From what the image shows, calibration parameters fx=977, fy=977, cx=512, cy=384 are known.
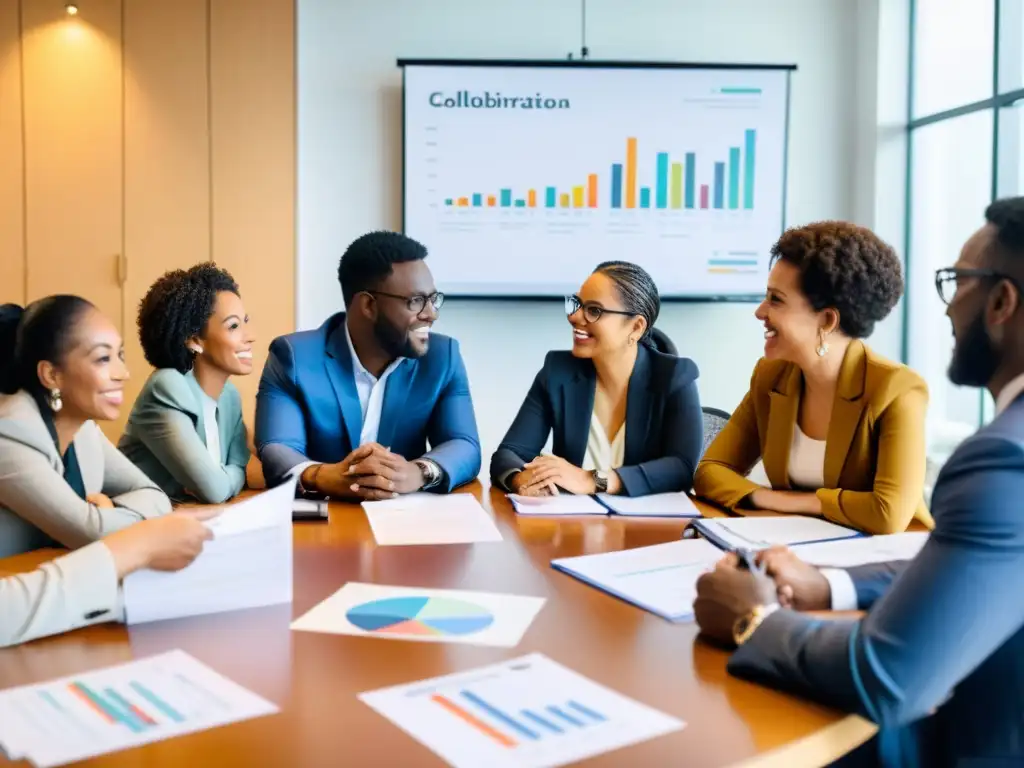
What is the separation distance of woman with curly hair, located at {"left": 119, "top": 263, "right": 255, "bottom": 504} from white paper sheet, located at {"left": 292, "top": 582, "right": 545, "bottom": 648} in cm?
107

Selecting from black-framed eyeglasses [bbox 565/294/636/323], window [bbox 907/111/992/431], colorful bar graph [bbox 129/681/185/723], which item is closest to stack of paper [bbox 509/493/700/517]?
black-framed eyeglasses [bbox 565/294/636/323]

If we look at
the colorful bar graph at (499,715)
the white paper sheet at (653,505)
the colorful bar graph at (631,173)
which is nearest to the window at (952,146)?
the colorful bar graph at (631,173)

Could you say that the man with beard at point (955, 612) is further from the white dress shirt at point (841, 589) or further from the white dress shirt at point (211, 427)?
the white dress shirt at point (211, 427)

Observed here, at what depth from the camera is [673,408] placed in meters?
2.68

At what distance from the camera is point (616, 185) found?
459 centimetres

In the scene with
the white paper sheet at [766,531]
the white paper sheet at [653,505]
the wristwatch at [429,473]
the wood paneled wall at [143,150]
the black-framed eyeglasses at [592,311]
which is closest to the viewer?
the white paper sheet at [766,531]

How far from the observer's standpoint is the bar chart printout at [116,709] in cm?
103

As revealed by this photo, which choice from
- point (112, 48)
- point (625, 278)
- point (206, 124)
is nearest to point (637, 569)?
point (625, 278)

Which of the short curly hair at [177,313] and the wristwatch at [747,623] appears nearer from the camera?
the wristwatch at [747,623]

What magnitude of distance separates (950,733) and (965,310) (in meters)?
0.56

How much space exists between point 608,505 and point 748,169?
281 centimetres

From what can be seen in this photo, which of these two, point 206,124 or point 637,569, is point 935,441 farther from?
point 206,124

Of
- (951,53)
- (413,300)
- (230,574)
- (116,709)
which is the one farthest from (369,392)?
(951,53)

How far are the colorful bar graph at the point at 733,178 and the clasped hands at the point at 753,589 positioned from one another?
133 inches
